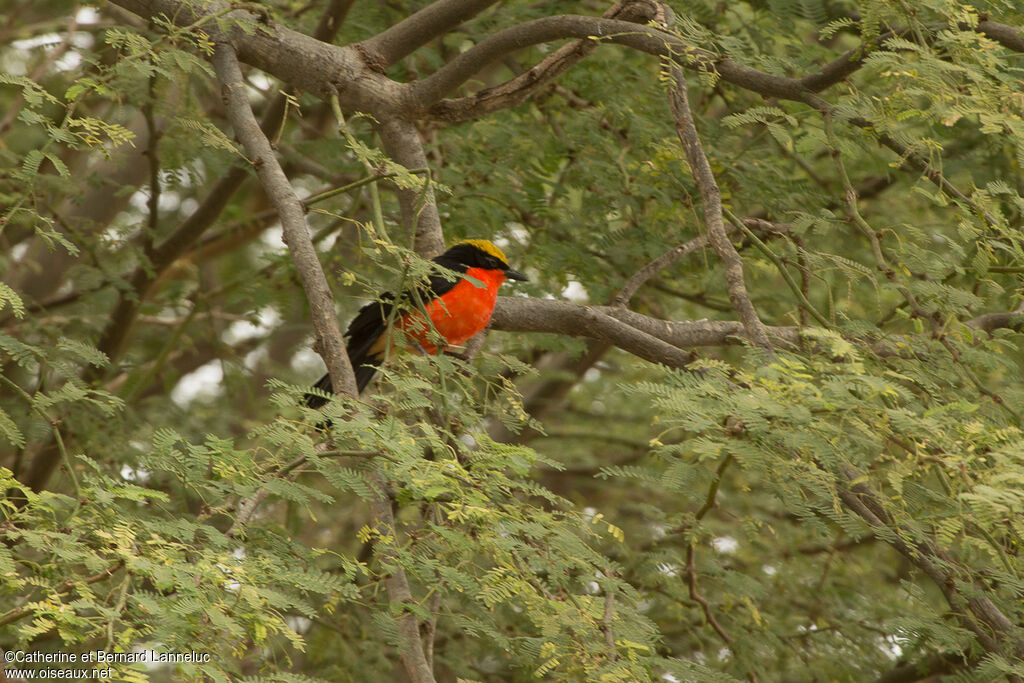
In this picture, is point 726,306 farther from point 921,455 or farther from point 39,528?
point 39,528

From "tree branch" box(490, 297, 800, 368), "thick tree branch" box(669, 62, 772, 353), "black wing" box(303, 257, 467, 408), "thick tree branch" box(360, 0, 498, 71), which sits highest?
"thick tree branch" box(360, 0, 498, 71)

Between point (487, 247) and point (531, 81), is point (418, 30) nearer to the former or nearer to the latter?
point (531, 81)

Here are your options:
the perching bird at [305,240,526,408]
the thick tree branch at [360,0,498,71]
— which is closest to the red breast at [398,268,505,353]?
the perching bird at [305,240,526,408]

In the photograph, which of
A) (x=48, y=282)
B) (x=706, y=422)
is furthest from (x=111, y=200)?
(x=706, y=422)

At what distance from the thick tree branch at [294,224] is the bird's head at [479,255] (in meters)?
1.46

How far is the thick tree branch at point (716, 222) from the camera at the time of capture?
311 cm

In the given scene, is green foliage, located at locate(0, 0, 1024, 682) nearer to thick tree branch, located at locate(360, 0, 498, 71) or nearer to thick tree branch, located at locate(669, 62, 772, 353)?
thick tree branch, located at locate(669, 62, 772, 353)

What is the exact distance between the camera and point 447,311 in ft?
12.2

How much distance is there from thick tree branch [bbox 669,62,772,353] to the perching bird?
80 centimetres

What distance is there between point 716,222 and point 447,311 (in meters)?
1.03

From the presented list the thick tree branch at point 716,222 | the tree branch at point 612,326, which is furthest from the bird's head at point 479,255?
the thick tree branch at point 716,222

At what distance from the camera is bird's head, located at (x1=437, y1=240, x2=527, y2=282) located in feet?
15.7

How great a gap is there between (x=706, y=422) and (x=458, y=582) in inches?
29.0

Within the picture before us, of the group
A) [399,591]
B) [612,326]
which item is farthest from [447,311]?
[399,591]
